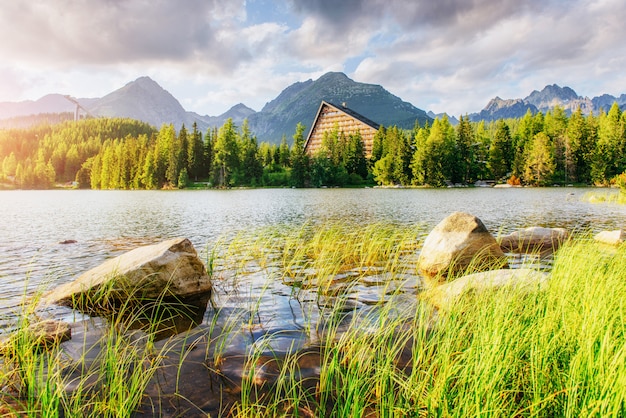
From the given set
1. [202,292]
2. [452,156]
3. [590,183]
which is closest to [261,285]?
[202,292]

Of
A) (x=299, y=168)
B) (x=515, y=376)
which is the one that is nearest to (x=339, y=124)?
(x=299, y=168)

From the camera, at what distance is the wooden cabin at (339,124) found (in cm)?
11138

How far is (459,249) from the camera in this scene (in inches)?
365

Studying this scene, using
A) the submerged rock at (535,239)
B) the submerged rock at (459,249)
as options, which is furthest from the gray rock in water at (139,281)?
the submerged rock at (535,239)

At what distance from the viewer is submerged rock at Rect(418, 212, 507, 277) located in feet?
30.0

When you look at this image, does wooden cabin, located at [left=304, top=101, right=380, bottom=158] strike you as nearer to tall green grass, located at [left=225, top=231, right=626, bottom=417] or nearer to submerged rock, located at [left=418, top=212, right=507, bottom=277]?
submerged rock, located at [left=418, top=212, right=507, bottom=277]

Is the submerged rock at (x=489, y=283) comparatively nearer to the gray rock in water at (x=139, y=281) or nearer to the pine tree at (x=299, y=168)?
the gray rock in water at (x=139, y=281)

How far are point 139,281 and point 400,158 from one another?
78349 mm

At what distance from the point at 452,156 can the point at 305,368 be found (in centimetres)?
8178

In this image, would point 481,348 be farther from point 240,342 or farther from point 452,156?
point 452,156

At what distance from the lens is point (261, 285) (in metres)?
8.43

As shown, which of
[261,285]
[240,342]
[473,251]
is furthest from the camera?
[473,251]

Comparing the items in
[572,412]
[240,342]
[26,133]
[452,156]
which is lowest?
[240,342]

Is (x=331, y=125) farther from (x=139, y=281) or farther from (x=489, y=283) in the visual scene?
(x=489, y=283)
